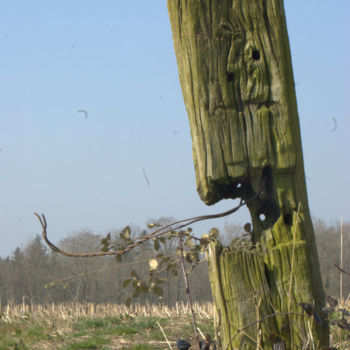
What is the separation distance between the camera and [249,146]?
8.42 ft

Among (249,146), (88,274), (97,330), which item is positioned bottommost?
(88,274)

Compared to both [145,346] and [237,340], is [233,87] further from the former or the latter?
[145,346]

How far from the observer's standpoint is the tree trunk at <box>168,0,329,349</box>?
2.53m

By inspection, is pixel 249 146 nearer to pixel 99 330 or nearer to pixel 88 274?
pixel 99 330

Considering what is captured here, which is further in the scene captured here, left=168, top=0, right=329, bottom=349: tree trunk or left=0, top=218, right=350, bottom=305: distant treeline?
left=0, top=218, right=350, bottom=305: distant treeline

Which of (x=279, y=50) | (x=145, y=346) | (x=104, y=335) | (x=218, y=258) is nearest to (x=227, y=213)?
(x=218, y=258)

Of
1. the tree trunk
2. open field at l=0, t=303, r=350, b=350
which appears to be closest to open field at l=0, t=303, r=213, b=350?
open field at l=0, t=303, r=350, b=350

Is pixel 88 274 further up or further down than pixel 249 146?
further down

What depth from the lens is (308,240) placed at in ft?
8.58

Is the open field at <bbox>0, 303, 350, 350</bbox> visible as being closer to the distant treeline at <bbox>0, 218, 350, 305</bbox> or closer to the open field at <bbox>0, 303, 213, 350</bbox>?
the open field at <bbox>0, 303, 213, 350</bbox>

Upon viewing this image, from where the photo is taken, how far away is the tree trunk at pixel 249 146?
99.5 inches

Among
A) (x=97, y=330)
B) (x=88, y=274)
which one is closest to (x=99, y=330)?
(x=97, y=330)

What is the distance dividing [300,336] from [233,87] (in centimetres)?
144

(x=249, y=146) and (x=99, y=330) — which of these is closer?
(x=249, y=146)
